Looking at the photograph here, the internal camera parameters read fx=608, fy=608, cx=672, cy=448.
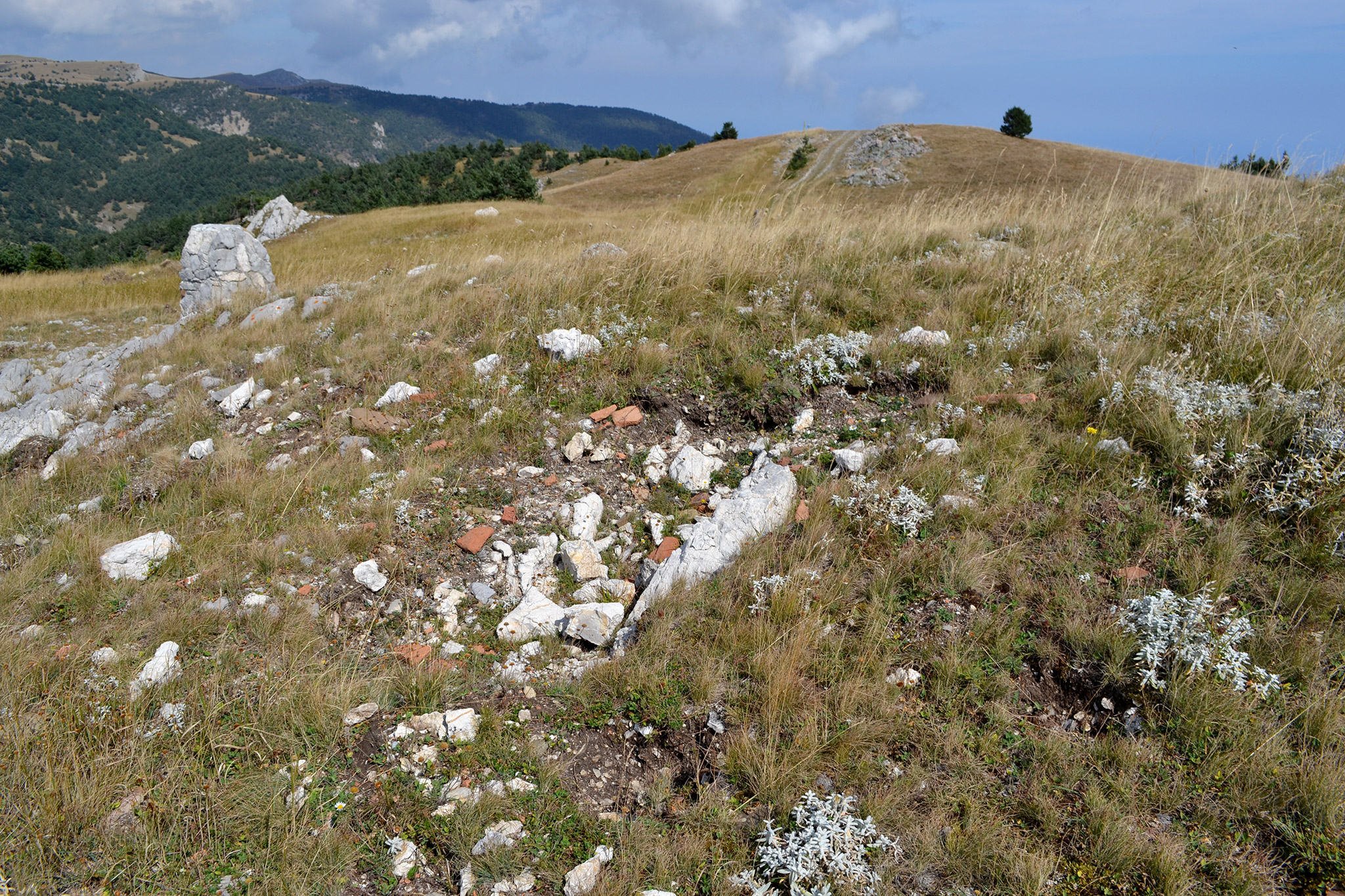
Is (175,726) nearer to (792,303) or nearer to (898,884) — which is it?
(898,884)

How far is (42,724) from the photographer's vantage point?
2.64 meters

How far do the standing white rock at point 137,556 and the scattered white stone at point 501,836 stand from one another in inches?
128

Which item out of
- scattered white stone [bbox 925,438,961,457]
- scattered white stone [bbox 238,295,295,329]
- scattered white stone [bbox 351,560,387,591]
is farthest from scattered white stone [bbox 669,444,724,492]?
scattered white stone [bbox 238,295,295,329]

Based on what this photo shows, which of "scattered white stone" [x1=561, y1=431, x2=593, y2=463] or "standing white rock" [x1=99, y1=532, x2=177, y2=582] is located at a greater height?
"scattered white stone" [x1=561, y1=431, x2=593, y2=463]

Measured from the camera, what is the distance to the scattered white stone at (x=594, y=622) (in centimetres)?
347

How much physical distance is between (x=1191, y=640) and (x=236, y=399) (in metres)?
8.07

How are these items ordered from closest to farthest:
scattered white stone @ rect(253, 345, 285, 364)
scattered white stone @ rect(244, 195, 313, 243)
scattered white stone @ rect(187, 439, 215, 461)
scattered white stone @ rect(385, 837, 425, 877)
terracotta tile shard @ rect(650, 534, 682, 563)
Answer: scattered white stone @ rect(385, 837, 425, 877)
terracotta tile shard @ rect(650, 534, 682, 563)
scattered white stone @ rect(187, 439, 215, 461)
scattered white stone @ rect(253, 345, 285, 364)
scattered white stone @ rect(244, 195, 313, 243)

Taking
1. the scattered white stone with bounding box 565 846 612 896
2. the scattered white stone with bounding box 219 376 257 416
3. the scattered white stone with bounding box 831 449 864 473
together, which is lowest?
the scattered white stone with bounding box 565 846 612 896

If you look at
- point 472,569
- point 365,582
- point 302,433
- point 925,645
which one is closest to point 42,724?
point 365,582

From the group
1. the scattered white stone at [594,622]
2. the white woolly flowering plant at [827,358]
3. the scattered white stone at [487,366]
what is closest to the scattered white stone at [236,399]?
the scattered white stone at [487,366]

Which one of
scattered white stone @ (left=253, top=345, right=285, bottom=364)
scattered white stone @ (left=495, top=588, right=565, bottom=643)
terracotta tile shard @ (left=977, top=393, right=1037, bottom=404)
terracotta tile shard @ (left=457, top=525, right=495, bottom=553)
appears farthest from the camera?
scattered white stone @ (left=253, top=345, right=285, bottom=364)

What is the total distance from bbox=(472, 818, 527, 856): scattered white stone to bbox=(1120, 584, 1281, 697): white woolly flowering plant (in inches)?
109

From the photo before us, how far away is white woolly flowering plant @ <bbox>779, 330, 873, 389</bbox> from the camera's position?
5305mm

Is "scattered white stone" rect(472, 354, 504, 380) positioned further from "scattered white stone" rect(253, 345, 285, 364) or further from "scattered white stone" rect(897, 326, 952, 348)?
"scattered white stone" rect(897, 326, 952, 348)
